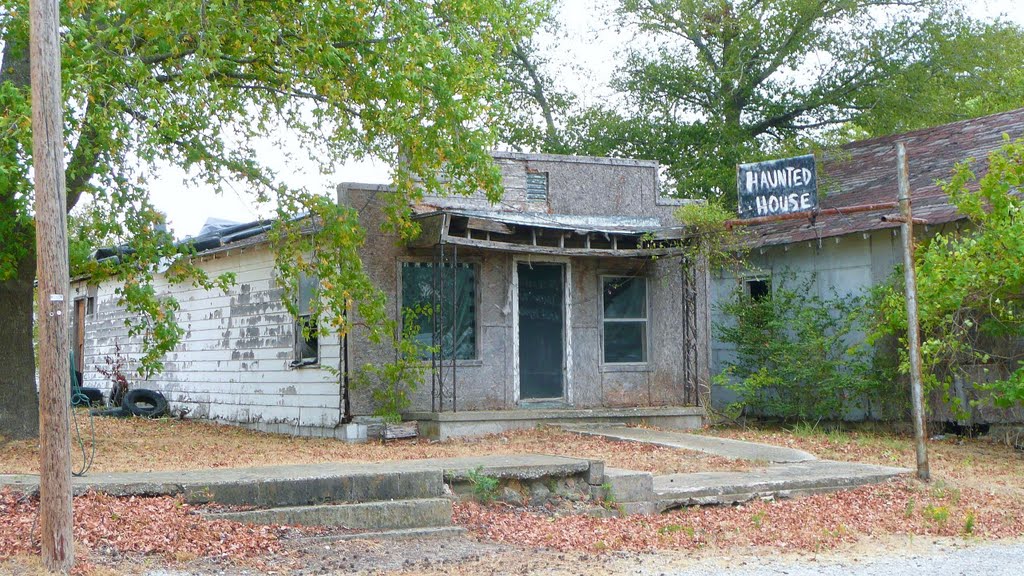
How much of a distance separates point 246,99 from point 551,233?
4534 mm

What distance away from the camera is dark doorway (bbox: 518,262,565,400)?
1520 centimetres

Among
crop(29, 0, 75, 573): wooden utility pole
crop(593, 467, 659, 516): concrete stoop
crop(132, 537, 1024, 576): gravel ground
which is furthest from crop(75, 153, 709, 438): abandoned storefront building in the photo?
crop(29, 0, 75, 573): wooden utility pole

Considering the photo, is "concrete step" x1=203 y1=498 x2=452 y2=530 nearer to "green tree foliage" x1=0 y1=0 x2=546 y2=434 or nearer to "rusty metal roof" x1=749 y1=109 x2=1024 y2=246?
"green tree foliage" x1=0 y1=0 x2=546 y2=434

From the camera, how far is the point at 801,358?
16.4 metres

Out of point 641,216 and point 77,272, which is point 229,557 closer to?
point 77,272

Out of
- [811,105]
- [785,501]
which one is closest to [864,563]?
[785,501]

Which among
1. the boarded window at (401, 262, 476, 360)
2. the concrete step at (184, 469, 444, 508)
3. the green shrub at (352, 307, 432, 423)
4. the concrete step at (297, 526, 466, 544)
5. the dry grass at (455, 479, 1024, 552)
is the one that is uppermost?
the boarded window at (401, 262, 476, 360)

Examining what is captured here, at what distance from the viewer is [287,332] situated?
15594 mm

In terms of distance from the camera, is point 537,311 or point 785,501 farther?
point 537,311

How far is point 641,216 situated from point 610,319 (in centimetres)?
167

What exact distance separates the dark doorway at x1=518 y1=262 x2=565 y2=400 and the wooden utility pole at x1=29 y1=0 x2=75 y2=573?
9.13 metres

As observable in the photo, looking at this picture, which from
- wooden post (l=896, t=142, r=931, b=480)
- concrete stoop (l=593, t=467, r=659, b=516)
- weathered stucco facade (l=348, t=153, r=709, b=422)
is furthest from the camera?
weathered stucco facade (l=348, t=153, r=709, b=422)

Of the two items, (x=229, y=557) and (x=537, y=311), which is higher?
(x=537, y=311)

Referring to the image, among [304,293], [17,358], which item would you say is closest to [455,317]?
[304,293]
